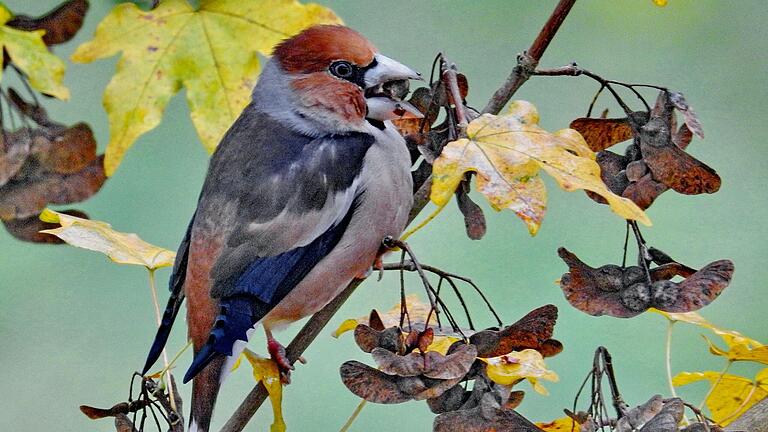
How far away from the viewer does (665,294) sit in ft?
4.35

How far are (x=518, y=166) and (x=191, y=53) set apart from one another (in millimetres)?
698

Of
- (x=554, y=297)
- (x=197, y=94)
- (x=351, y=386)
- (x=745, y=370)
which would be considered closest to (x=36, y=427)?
(x=554, y=297)

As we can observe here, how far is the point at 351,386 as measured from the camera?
1.26 m

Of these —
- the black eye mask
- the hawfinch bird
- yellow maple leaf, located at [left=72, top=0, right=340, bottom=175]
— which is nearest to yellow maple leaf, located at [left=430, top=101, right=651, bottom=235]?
the hawfinch bird

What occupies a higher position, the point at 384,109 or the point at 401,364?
the point at 384,109

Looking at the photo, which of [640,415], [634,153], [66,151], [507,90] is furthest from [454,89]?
[66,151]

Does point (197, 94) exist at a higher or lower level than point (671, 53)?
lower

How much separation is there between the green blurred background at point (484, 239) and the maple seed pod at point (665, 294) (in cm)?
166

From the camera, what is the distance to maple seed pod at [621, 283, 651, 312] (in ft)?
4.37

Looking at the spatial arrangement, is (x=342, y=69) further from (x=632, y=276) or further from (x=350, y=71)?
(x=632, y=276)

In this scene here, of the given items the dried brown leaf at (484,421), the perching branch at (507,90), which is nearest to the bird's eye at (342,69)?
the perching branch at (507,90)

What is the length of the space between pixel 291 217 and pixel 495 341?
1.42ft

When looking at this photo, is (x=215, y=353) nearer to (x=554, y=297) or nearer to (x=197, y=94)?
(x=197, y=94)

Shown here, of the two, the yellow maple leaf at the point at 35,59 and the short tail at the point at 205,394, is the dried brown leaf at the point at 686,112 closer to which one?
the short tail at the point at 205,394
